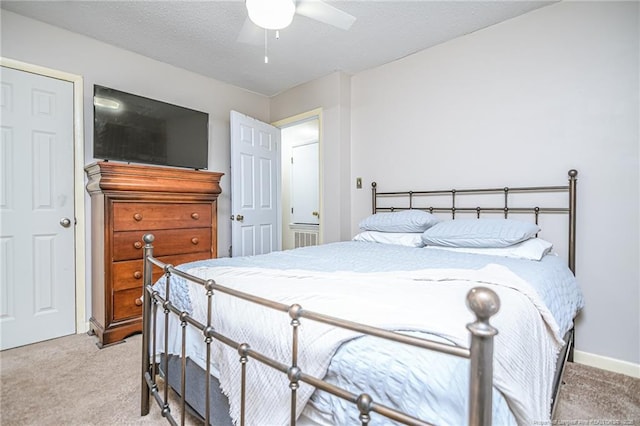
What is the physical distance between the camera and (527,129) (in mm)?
2301

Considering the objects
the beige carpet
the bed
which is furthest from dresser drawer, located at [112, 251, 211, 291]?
the bed

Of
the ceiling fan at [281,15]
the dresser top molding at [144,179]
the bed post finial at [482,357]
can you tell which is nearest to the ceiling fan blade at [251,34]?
the ceiling fan at [281,15]

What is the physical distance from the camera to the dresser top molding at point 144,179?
2.37m

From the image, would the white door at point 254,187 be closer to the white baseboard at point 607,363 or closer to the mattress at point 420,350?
the mattress at point 420,350

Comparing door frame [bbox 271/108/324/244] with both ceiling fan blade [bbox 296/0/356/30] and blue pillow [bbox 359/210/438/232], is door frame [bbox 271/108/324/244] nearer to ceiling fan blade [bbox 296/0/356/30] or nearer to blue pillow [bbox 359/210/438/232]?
blue pillow [bbox 359/210/438/232]

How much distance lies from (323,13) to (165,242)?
87.5 inches

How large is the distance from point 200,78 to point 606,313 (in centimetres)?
417

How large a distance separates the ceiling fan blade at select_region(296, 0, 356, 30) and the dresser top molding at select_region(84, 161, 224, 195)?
1646 millimetres

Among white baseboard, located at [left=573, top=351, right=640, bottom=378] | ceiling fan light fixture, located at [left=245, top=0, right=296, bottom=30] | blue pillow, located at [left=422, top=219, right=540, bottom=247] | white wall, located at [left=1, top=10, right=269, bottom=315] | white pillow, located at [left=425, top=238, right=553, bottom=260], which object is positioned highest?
white wall, located at [left=1, top=10, right=269, bottom=315]

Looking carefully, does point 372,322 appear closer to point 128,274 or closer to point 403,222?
point 403,222

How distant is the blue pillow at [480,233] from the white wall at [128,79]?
2461 mm

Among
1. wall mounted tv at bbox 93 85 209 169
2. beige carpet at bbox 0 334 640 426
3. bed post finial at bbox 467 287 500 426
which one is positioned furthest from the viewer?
wall mounted tv at bbox 93 85 209 169

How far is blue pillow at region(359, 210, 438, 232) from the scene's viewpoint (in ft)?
8.06

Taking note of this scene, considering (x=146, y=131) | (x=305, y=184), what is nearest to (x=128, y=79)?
(x=146, y=131)
